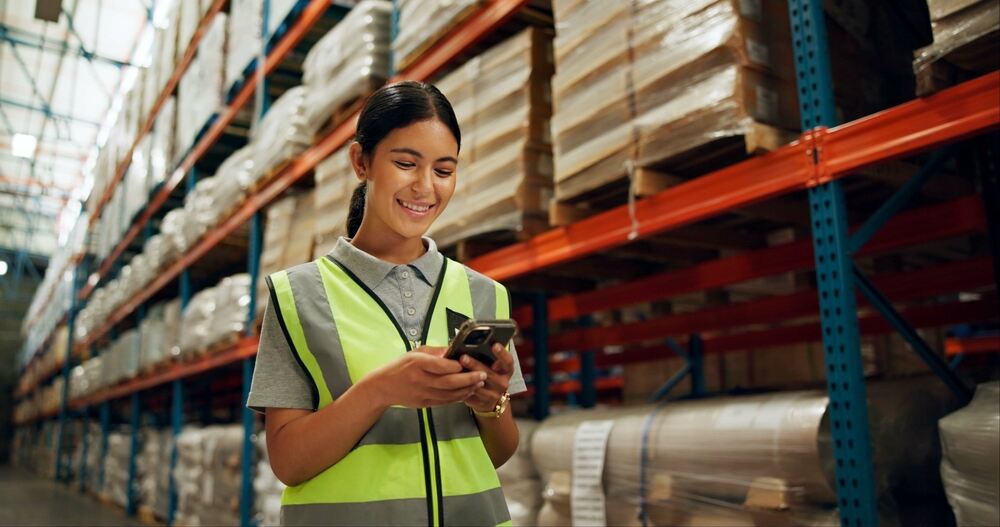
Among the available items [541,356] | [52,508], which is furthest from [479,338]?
[52,508]

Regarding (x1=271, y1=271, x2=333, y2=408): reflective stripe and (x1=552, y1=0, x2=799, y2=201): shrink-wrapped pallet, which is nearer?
(x1=271, y1=271, x2=333, y2=408): reflective stripe

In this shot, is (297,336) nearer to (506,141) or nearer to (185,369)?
(506,141)

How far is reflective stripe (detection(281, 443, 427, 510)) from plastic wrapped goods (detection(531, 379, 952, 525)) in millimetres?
1575

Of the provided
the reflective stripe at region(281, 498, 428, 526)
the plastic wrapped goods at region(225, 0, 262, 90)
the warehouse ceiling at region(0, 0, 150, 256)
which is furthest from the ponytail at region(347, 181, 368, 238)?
the warehouse ceiling at region(0, 0, 150, 256)

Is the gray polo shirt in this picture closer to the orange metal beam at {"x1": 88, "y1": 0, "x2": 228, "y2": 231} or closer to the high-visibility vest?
the high-visibility vest

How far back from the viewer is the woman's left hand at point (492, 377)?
1.00m

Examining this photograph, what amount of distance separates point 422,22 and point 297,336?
125 inches

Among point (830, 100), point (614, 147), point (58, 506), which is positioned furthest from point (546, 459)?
point (58, 506)

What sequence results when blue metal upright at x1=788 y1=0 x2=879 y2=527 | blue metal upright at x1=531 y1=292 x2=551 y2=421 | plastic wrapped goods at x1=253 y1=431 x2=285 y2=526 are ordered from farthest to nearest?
plastic wrapped goods at x1=253 y1=431 x2=285 y2=526, blue metal upright at x1=531 y1=292 x2=551 y2=421, blue metal upright at x1=788 y1=0 x2=879 y2=527

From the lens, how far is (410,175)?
118 centimetres

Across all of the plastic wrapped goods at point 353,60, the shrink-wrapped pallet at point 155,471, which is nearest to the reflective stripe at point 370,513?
the plastic wrapped goods at point 353,60

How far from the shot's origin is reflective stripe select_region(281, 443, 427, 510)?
105cm

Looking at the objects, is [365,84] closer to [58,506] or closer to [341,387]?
[341,387]

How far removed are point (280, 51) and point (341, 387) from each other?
17.2 ft
